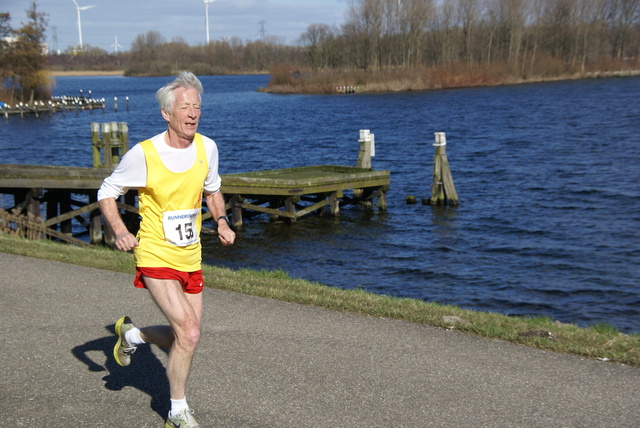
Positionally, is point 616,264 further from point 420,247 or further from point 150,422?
point 150,422

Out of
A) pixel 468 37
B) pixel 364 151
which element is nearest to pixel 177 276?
pixel 364 151

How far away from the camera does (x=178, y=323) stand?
4.82 metres

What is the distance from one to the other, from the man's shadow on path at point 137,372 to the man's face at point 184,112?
6.48 feet

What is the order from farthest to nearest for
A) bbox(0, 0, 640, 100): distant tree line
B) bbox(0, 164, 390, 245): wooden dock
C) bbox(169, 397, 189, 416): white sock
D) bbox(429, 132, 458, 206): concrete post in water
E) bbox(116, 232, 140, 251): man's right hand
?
bbox(0, 0, 640, 100): distant tree line
bbox(429, 132, 458, 206): concrete post in water
bbox(0, 164, 390, 245): wooden dock
bbox(169, 397, 189, 416): white sock
bbox(116, 232, 140, 251): man's right hand

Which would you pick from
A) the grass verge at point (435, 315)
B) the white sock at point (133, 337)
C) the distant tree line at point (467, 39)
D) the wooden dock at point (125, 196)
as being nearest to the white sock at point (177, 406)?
the white sock at point (133, 337)

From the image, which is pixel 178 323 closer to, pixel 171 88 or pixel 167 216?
pixel 167 216

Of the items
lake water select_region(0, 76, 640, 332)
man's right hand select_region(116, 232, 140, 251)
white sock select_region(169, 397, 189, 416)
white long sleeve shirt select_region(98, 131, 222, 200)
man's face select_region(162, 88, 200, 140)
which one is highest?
man's face select_region(162, 88, 200, 140)

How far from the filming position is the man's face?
4805 mm

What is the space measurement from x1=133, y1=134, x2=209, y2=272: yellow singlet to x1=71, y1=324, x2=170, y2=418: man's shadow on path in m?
1.19

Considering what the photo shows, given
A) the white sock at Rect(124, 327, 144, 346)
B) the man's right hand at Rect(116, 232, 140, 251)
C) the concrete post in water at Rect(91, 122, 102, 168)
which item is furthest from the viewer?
the concrete post in water at Rect(91, 122, 102, 168)

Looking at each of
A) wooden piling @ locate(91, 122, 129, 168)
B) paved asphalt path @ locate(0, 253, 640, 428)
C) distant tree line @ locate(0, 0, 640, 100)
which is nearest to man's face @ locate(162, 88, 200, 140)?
paved asphalt path @ locate(0, 253, 640, 428)

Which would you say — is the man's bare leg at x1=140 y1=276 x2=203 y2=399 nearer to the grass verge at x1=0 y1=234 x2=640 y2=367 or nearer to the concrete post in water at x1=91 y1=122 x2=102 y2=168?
the grass verge at x1=0 y1=234 x2=640 y2=367

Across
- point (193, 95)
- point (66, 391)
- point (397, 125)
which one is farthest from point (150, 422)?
point (397, 125)

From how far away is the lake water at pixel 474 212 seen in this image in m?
15.3
